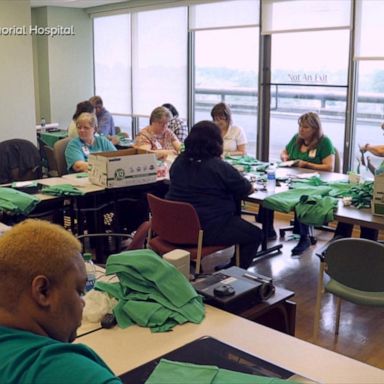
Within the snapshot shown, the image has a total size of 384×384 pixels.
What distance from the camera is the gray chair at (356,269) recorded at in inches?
110

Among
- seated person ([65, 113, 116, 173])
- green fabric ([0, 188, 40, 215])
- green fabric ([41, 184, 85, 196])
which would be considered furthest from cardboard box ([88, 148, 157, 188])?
green fabric ([0, 188, 40, 215])

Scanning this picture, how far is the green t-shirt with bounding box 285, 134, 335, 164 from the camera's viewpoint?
4.87 m

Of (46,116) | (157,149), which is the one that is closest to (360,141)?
(157,149)

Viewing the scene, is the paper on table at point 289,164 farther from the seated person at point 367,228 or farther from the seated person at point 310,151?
the seated person at point 367,228

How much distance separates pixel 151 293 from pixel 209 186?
5.64ft

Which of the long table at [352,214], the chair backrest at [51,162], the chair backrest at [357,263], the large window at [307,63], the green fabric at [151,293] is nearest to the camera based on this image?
the green fabric at [151,293]

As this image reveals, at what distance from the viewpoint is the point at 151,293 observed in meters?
1.94

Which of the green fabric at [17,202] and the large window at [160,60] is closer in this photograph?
the green fabric at [17,202]

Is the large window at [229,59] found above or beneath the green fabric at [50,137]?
above

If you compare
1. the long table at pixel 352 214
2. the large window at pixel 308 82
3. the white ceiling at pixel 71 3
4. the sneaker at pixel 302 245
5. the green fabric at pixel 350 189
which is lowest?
the sneaker at pixel 302 245

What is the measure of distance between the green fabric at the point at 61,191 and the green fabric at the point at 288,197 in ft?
4.37

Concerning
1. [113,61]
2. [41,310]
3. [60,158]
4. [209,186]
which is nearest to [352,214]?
[209,186]

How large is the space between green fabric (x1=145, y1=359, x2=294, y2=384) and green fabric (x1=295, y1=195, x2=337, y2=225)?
2.09 meters

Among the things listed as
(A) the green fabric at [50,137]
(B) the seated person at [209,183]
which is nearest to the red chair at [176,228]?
(B) the seated person at [209,183]
